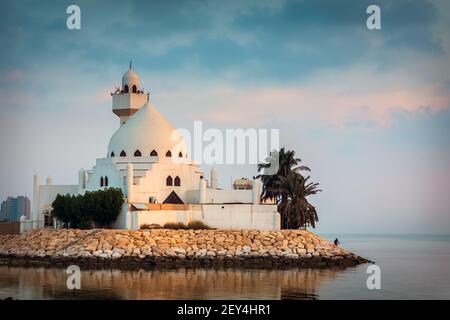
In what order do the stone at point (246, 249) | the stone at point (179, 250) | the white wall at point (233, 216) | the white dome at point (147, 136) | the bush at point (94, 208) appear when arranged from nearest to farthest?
the stone at point (179, 250), the stone at point (246, 249), the bush at point (94, 208), the white wall at point (233, 216), the white dome at point (147, 136)

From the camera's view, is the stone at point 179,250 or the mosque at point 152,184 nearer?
the stone at point 179,250

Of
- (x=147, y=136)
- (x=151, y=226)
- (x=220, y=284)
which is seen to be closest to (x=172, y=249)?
(x=151, y=226)

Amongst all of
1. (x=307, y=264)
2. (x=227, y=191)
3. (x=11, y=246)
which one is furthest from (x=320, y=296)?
(x=11, y=246)

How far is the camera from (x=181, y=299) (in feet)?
108

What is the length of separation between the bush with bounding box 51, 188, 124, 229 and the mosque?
2.01 feet

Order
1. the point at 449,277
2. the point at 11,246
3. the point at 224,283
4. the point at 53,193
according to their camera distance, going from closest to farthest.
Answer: the point at 224,283 < the point at 449,277 < the point at 11,246 < the point at 53,193

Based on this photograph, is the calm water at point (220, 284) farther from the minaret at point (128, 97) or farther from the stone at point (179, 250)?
the minaret at point (128, 97)

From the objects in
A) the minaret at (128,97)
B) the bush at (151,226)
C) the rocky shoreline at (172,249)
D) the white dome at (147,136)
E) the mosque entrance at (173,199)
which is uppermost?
the minaret at (128,97)

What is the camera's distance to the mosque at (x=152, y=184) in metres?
50.6

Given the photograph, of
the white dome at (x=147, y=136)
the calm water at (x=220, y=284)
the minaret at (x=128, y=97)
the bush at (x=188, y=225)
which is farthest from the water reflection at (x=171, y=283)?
the minaret at (x=128, y=97)

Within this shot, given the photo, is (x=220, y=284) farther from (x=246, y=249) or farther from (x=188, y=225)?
(x=188, y=225)

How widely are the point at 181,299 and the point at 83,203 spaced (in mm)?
18762
